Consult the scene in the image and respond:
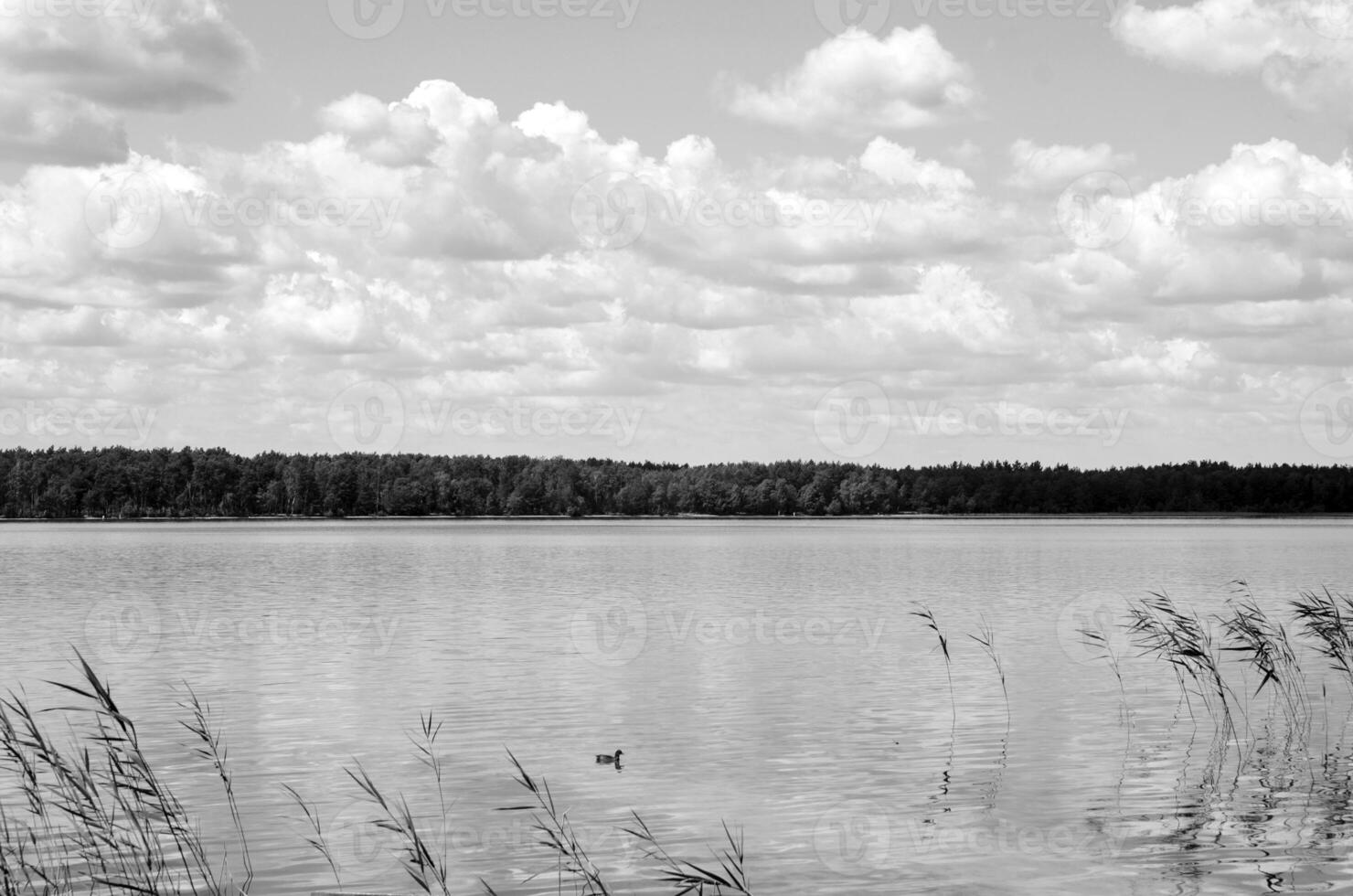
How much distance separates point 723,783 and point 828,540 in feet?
427

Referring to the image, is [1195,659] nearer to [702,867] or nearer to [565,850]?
[702,867]

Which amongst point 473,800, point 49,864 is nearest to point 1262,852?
point 473,800

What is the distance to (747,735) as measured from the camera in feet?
78.7

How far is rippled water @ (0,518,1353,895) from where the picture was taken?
15867mm

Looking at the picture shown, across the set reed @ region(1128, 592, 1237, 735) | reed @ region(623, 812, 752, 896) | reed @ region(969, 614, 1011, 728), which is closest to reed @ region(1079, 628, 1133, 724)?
reed @ region(1128, 592, 1237, 735)

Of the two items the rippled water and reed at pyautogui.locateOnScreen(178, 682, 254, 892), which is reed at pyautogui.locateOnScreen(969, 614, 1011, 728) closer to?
the rippled water

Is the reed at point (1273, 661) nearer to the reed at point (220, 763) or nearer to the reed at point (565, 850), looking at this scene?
the reed at point (565, 850)

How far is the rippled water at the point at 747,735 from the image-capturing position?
15867 millimetres

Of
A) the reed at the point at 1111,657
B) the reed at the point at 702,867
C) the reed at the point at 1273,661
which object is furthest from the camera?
the reed at the point at 1111,657

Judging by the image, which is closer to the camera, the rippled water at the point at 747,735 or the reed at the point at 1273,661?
the rippled water at the point at 747,735

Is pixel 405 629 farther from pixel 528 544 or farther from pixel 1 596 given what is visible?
pixel 528 544

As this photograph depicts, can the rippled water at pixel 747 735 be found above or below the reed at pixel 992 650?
below

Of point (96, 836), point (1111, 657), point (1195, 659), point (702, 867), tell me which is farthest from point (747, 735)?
point (1111, 657)

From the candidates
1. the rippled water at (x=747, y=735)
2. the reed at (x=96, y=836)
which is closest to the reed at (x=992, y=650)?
the rippled water at (x=747, y=735)
